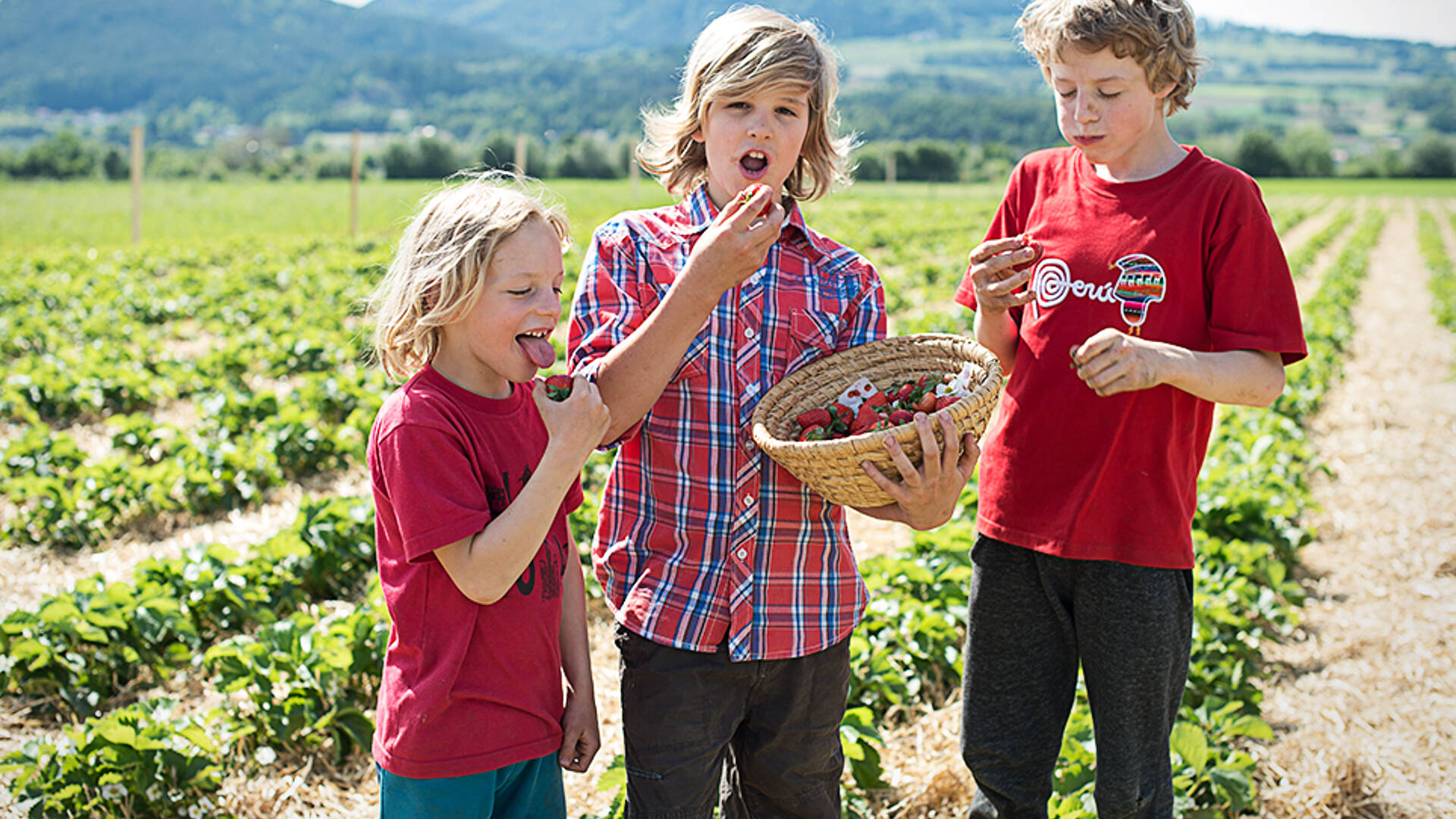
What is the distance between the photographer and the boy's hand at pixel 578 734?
206 centimetres

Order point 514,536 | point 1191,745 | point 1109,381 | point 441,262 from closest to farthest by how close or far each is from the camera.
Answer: point 514,536 → point 441,262 → point 1109,381 → point 1191,745

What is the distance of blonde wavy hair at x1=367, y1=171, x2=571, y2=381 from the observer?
73.4 inches

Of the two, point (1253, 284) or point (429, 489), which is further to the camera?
point (1253, 284)

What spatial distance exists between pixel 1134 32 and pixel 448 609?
1689 millimetres

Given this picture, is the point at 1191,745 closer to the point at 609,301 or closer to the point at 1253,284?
the point at 1253,284

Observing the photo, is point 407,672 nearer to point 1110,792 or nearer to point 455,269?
point 455,269

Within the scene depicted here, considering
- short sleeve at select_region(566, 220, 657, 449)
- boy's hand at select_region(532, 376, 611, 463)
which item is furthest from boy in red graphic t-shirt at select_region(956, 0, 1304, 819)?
boy's hand at select_region(532, 376, 611, 463)

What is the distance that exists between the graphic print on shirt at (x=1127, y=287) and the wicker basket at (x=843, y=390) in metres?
0.23

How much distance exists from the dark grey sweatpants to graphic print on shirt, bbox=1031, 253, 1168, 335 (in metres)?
0.54

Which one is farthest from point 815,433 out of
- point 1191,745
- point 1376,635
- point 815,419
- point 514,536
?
point 1376,635

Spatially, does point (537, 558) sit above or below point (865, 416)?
below

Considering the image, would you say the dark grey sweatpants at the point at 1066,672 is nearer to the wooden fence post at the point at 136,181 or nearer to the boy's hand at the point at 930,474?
the boy's hand at the point at 930,474

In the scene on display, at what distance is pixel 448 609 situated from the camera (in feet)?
6.07

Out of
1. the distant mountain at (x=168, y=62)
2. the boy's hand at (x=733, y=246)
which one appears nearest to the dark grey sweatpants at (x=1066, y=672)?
the boy's hand at (x=733, y=246)
